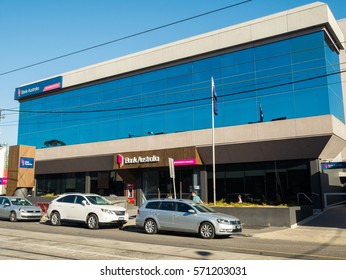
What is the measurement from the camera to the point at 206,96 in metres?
27.2

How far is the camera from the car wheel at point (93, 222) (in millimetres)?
17297

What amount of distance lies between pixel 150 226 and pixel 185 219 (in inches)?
71.9

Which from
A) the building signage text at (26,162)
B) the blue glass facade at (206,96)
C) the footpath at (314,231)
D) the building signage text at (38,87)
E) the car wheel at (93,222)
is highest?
the building signage text at (38,87)

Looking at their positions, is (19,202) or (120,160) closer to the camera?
(19,202)

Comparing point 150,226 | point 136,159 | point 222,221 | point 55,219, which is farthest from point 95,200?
point 136,159

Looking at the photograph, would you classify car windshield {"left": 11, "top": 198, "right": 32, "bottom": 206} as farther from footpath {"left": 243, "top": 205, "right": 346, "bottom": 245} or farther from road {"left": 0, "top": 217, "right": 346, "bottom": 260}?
footpath {"left": 243, "top": 205, "right": 346, "bottom": 245}

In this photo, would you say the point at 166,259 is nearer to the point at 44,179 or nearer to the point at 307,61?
the point at 307,61

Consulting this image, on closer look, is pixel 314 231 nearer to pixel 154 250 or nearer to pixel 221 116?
pixel 154 250

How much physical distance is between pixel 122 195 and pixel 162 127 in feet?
24.0

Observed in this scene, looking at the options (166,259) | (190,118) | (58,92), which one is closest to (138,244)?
(166,259)

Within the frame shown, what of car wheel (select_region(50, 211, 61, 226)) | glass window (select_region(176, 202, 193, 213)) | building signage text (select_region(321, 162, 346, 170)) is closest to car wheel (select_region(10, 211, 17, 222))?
car wheel (select_region(50, 211, 61, 226))

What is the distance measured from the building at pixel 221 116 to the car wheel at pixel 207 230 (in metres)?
11.1

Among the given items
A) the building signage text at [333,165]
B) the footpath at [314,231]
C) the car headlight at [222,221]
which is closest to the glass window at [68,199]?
the car headlight at [222,221]

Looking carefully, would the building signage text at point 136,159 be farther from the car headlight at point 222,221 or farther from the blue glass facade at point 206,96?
the car headlight at point 222,221
